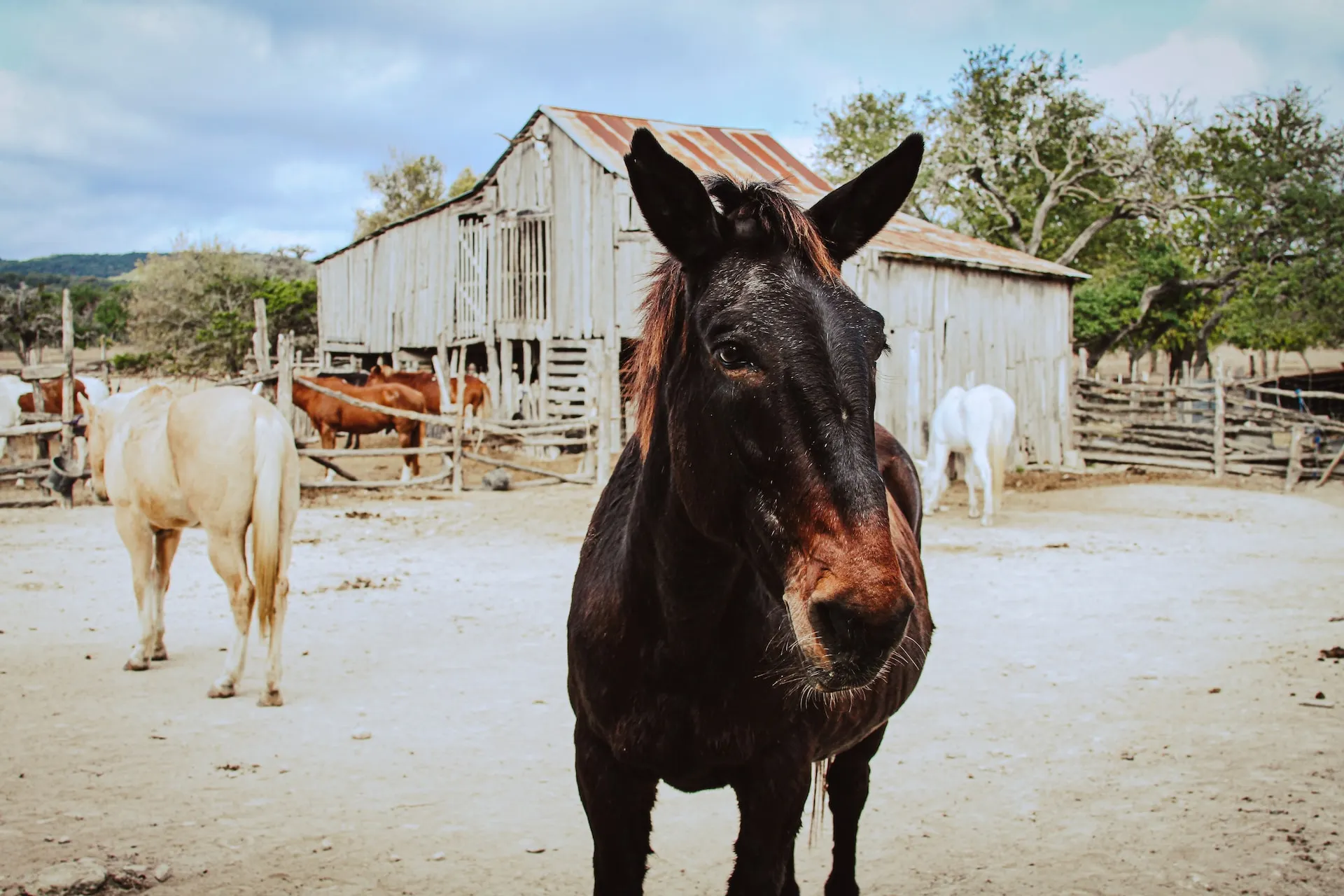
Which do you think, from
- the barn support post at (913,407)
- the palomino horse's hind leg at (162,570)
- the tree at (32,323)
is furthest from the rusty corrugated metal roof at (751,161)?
the tree at (32,323)

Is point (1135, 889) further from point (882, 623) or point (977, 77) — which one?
point (977, 77)

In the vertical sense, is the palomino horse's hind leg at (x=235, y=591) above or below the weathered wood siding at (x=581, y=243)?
below

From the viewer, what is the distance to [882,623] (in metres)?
1.42

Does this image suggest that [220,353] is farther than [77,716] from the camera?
Yes

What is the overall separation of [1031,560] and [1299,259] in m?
23.5

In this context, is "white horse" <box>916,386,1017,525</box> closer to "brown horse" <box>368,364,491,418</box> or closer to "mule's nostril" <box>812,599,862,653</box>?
"brown horse" <box>368,364,491,418</box>

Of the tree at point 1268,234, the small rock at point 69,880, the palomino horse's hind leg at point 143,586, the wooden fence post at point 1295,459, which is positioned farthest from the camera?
the tree at point 1268,234

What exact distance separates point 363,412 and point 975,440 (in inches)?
406

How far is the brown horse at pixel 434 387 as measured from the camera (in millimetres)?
19078

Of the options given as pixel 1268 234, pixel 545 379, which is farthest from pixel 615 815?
pixel 1268 234

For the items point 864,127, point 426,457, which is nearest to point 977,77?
point 864,127

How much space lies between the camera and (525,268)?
20.3 m

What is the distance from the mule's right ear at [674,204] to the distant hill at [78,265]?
16280 cm

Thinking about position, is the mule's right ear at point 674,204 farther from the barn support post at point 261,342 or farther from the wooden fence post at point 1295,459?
the wooden fence post at point 1295,459
